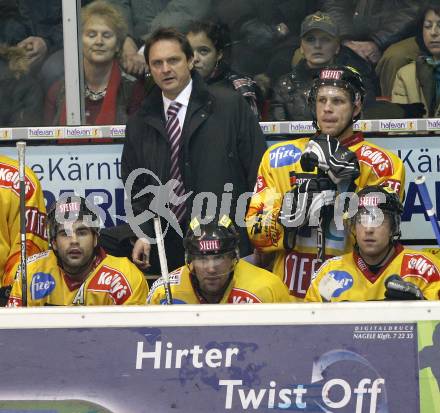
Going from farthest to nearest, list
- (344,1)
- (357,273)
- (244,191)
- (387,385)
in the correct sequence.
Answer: (344,1) → (244,191) → (357,273) → (387,385)

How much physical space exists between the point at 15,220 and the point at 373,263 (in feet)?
6.11

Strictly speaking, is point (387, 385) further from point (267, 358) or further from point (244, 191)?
point (244, 191)

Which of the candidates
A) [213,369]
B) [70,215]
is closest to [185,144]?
[70,215]

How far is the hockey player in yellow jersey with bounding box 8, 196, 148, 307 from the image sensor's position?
20.4 feet

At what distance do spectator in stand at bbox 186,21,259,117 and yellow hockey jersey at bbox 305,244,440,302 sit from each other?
1470mm

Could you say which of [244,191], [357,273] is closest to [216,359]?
[357,273]

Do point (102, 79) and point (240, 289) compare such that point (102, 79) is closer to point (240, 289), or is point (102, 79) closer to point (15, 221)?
point (15, 221)

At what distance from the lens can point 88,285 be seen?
6242mm

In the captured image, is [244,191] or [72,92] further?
[72,92]

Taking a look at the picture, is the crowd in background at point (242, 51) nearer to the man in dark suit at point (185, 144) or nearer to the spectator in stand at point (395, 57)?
the spectator in stand at point (395, 57)

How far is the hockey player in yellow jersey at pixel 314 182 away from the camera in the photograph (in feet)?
20.2

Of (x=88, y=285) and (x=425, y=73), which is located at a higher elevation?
(x=425, y=73)

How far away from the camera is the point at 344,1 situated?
23.7 feet

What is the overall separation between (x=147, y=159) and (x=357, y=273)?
4.50 ft
